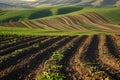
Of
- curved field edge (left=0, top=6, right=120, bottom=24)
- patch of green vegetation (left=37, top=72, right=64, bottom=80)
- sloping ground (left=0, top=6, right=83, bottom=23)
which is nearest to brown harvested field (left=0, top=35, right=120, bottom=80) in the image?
patch of green vegetation (left=37, top=72, right=64, bottom=80)

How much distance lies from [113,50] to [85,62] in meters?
6.76

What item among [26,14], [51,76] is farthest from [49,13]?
[51,76]

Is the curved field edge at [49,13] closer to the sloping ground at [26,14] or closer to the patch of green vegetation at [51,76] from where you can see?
the sloping ground at [26,14]

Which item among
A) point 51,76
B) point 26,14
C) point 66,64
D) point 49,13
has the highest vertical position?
point 51,76

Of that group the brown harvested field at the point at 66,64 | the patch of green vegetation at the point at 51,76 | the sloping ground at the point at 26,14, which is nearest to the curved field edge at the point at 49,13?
the sloping ground at the point at 26,14

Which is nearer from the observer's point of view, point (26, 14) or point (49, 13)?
point (26, 14)

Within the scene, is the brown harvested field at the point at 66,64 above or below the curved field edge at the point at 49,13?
above

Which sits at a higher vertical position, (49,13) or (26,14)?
(26,14)

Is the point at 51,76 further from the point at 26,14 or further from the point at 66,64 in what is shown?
the point at 26,14

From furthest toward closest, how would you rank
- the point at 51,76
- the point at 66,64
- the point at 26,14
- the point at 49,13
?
the point at 49,13
the point at 26,14
the point at 66,64
the point at 51,76

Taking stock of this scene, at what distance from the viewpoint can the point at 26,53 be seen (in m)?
24.8

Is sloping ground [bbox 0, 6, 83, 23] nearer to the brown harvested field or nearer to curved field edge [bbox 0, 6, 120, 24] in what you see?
curved field edge [bbox 0, 6, 120, 24]

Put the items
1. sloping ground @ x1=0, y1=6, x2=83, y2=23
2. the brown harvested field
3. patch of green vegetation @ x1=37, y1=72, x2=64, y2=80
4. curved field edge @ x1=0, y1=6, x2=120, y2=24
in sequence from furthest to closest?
sloping ground @ x1=0, y1=6, x2=83, y2=23 → curved field edge @ x1=0, y1=6, x2=120, y2=24 → the brown harvested field → patch of green vegetation @ x1=37, y1=72, x2=64, y2=80

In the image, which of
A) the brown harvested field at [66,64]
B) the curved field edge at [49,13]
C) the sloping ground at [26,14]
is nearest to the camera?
the brown harvested field at [66,64]
